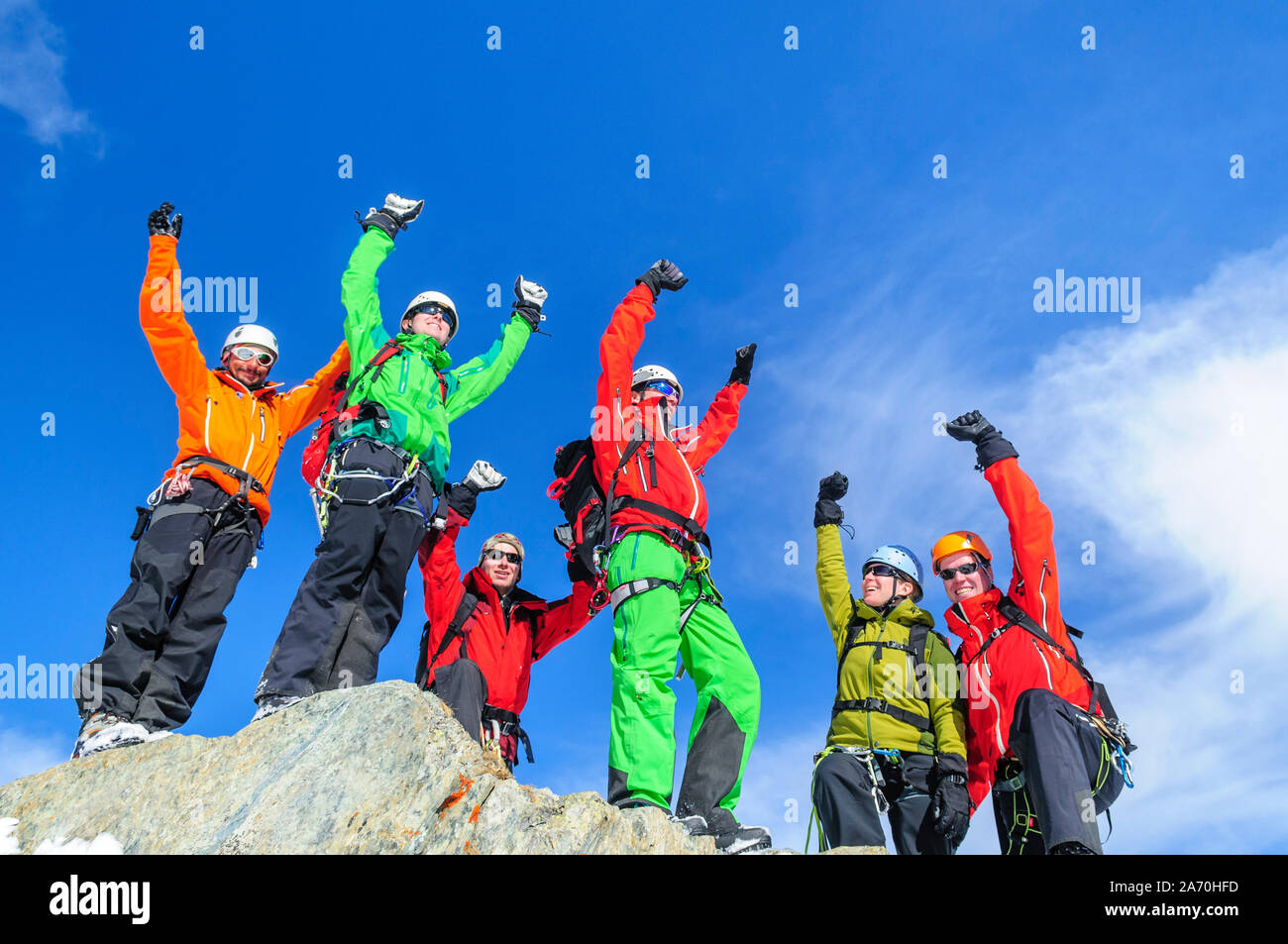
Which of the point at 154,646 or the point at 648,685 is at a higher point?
the point at 154,646

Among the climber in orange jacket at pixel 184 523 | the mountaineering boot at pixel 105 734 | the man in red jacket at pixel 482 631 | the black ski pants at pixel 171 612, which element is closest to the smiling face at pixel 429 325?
the climber in orange jacket at pixel 184 523

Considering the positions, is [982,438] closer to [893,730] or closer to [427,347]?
[893,730]

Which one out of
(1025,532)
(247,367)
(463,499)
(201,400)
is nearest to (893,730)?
(1025,532)

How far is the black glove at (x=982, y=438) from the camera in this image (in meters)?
8.60

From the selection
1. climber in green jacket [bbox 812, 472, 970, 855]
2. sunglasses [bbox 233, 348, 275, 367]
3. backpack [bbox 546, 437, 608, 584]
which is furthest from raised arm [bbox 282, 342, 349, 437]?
climber in green jacket [bbox 812, 472, 970, 855]

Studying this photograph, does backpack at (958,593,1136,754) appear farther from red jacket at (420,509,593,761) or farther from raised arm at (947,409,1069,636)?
red jacket at (420,509,593,761)

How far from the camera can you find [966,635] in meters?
8.56

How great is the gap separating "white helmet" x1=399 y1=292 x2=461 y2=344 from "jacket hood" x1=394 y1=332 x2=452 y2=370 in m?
0.27

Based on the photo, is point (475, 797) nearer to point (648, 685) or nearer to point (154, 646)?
point (648, 685)

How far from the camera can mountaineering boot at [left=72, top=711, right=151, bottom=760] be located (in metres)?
6.68

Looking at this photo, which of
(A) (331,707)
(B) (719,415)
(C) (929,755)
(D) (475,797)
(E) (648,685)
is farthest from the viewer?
(B) (719,415)
